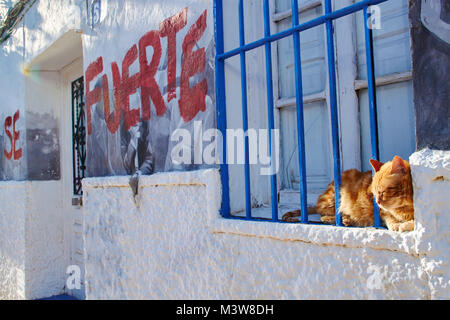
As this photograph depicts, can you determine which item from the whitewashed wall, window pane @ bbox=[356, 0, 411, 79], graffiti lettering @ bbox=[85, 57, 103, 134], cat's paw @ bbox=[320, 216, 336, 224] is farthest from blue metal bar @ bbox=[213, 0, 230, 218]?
the whitewashed wall

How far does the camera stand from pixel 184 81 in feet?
8.11

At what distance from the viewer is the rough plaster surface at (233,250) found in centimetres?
131

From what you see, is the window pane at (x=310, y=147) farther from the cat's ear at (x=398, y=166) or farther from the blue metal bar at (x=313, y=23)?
the cat's ear at (x=398, y=166)

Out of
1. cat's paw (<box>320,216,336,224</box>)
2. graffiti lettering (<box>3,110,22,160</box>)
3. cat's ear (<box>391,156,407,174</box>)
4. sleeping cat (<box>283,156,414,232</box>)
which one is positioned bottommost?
cat's paw (<box>320,216,336,224</box>)

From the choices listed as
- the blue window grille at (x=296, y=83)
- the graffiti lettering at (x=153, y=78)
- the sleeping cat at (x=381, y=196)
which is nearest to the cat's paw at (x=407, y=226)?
the sleeping cat at (x=381, y=196)

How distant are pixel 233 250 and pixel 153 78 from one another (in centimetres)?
137

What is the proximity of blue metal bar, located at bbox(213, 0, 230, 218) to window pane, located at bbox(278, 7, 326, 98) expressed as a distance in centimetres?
43

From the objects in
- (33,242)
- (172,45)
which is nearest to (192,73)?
(172,45)

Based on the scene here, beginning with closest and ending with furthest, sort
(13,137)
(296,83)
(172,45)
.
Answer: (296,83) < (172,45) < (13,137)

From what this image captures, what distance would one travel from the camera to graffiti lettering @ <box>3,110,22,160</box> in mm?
4844

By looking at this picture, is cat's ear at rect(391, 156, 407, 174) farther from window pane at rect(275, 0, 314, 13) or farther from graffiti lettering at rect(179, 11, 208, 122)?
window pane at rect(275, 0, 314, 13)

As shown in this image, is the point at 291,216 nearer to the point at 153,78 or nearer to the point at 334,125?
the point at 334,125

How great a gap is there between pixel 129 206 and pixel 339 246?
1.74m

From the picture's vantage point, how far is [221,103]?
2.20 m
